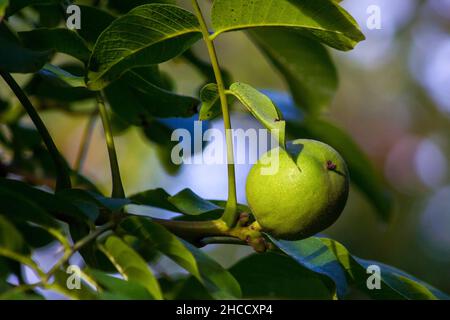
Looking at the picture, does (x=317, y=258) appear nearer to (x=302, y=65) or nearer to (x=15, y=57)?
(x=15, y=57)

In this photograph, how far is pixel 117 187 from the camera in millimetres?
1063

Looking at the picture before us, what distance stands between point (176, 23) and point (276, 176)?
0.91ft

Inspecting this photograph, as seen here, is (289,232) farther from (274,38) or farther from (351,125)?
(351,125)

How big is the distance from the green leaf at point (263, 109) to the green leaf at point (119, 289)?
25 cm

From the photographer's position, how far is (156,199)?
3.71 ft

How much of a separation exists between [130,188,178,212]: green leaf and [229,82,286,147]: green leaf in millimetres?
247

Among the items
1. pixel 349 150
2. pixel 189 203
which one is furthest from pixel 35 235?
pixel 349 150

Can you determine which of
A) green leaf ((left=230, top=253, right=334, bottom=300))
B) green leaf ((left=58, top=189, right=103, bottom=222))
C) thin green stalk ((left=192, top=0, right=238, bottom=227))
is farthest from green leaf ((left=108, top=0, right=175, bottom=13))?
green leaf ((left=230, top=253, right=334, bottom=300))

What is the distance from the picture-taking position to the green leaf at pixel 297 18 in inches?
36.9

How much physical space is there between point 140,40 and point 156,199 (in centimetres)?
28

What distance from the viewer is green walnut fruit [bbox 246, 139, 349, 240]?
3.07 ft

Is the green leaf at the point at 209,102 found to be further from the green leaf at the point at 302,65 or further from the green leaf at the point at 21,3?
the green leaf at the point at 302,65

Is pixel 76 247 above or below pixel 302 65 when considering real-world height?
below
